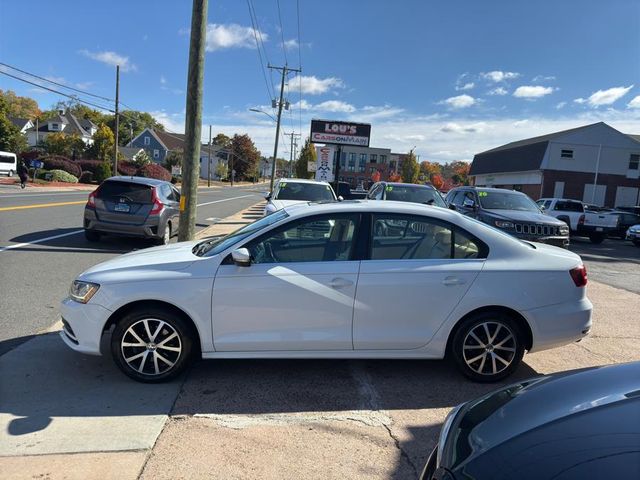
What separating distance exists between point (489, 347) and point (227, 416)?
235 cm

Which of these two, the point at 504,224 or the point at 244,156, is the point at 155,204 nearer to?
the point at 504,224

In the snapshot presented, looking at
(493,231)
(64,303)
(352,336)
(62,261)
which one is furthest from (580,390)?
(62,261)

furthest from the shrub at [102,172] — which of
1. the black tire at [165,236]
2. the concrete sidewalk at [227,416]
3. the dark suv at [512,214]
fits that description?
the concrete sidewalk at [227,416]

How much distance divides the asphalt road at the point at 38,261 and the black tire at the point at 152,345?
1.56 m

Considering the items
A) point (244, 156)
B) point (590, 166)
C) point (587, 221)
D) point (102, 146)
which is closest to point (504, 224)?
point (587, 221)

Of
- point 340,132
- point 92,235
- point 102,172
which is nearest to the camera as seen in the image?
point 92,235

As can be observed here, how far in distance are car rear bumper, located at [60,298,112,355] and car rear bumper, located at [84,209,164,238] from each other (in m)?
7.24

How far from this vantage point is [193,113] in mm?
7969

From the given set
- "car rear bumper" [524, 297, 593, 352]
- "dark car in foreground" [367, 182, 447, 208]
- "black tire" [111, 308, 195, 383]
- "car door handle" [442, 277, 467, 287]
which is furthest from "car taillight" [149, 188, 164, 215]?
"car rear bumper" [524, 297, 593, 352]

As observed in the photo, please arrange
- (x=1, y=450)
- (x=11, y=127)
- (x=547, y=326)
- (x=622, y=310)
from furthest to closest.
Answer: (x=11, y=127) → (x=622, y=310) → (x=547, y=326) → (x=1, y=450)

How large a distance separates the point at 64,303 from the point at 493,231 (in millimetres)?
3925

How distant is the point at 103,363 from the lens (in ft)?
15.0

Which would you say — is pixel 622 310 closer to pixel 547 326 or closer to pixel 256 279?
pixel 547 326

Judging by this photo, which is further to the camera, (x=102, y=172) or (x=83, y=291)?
(x=102, y=172)
